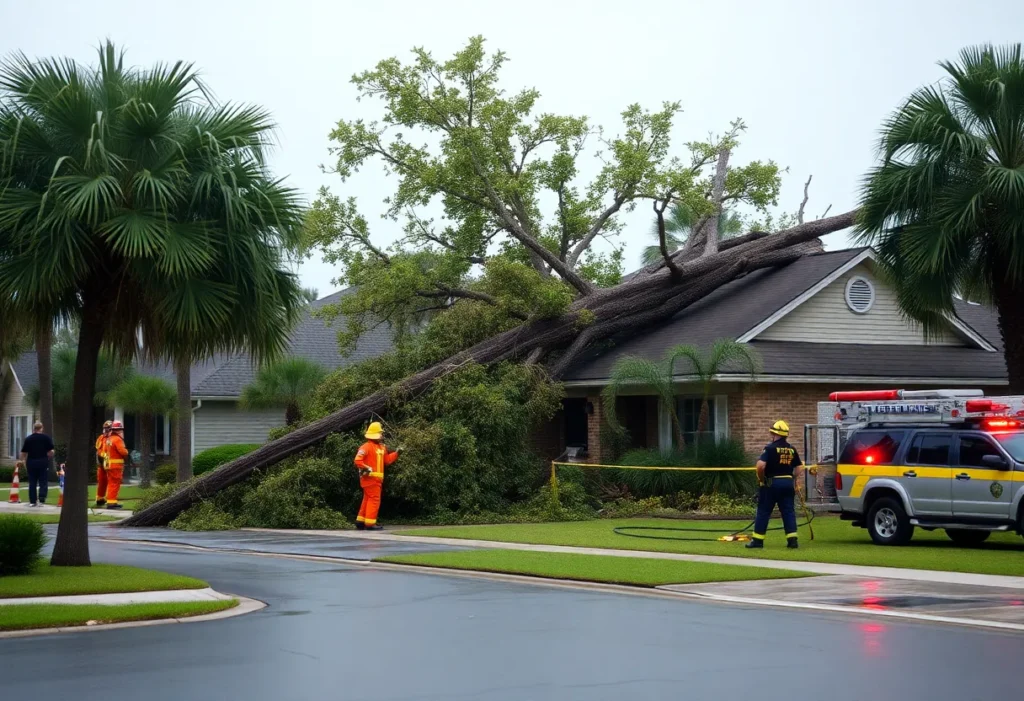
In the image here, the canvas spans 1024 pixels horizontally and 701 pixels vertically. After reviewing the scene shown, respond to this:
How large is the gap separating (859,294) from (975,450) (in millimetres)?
10861

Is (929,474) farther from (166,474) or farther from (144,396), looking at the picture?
(144,396)

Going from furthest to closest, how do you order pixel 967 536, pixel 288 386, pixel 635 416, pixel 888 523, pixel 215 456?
1. pixel 288 386
2. pixel 215 456
3. pixel 635 416
4. pixel 967 536
5. pixel 888 523

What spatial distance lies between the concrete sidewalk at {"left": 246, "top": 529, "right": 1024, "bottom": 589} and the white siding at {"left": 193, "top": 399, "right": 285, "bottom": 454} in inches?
744

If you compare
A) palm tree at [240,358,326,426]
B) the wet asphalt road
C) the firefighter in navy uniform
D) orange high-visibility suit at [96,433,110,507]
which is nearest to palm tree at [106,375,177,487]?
palm tree at [240,358,326,426]

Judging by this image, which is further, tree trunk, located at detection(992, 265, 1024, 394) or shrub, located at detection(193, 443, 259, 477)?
shrub, located at detection(193, 443, 259, 477)

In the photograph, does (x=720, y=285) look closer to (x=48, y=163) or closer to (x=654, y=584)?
(x=654, y=584)

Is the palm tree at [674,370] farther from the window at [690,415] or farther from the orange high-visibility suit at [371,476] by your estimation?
the orange high-visibility suit at [371,476]

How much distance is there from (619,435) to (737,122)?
359 inches

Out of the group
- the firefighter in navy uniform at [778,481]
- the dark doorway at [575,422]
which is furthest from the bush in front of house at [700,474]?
the firefighter in navy uniform at [778,481]

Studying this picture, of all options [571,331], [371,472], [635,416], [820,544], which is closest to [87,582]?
[371,472]

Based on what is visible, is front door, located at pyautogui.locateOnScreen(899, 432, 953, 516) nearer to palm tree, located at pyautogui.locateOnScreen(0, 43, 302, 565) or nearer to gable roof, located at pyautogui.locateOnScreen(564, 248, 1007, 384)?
gable roof, located at pyautogui.locateOnScreen(564, 248, 1007, 384)

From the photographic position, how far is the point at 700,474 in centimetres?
2498

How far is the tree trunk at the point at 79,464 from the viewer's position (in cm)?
1521

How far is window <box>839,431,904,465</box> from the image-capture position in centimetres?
1906
